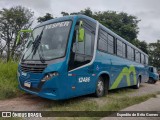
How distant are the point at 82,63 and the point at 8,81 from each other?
337 centimetres

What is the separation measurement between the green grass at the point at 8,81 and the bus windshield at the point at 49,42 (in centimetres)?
140

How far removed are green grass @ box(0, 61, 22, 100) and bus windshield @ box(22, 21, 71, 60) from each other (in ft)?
4.59

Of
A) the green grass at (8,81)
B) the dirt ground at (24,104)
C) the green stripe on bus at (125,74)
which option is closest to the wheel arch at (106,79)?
the green stripe on bus at (125,74)

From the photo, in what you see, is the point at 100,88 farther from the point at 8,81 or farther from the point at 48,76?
the point at 8,81

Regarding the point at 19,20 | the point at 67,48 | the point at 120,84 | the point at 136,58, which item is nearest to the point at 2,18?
the point at 19,20

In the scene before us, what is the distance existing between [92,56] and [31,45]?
2131 millimetres

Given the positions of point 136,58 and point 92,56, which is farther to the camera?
point 136,58

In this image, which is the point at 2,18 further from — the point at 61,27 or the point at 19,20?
the point at 61,27

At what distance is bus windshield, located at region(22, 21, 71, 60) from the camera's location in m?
6.45

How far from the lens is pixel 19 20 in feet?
106

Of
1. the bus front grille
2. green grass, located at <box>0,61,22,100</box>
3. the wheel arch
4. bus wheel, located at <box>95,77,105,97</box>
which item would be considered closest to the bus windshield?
the bus front grille

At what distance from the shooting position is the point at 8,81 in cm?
848

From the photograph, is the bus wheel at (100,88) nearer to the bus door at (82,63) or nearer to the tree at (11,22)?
the bus door at (82,63)

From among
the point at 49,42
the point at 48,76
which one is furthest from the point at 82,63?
the point at 48,76
